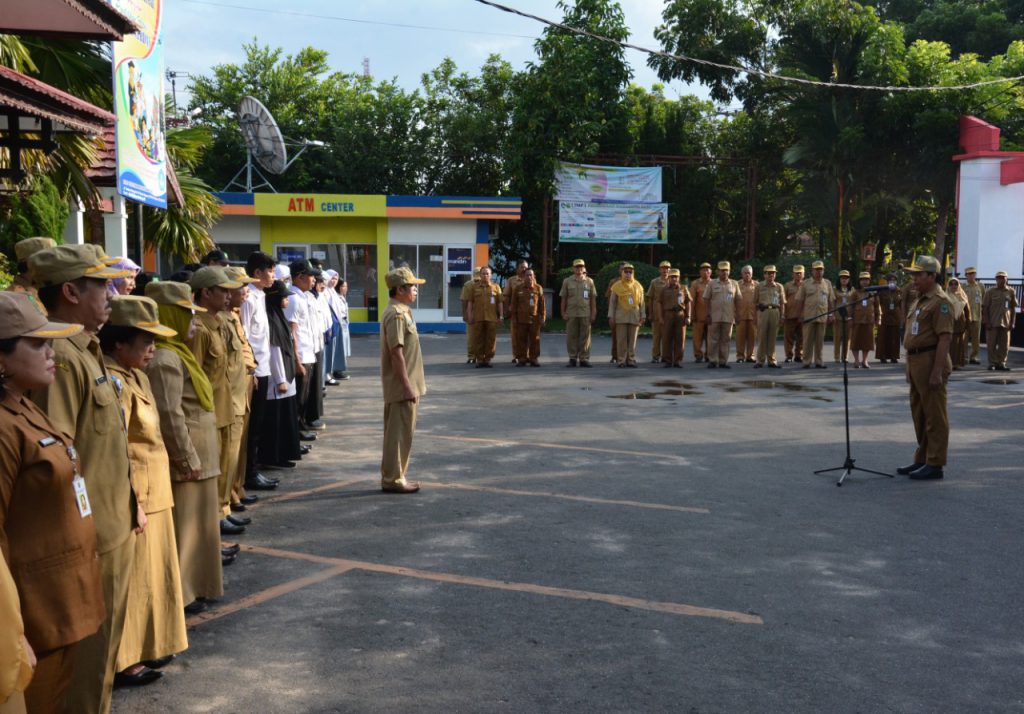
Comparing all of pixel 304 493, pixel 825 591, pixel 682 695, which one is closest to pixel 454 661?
pixel 682 695

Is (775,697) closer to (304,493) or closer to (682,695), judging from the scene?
(682,695)

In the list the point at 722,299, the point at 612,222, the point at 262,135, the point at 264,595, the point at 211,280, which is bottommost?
the point at 264,595

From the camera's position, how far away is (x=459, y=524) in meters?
7.22

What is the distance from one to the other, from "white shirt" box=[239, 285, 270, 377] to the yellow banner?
21081 mm

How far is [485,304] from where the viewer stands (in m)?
19.2

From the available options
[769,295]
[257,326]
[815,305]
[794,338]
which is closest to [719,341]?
[769,295]

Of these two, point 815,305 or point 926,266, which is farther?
point 815,305

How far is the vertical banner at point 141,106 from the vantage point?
944 centimetres

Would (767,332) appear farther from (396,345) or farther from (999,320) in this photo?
(396,345)

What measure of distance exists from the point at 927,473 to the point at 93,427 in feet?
24.6

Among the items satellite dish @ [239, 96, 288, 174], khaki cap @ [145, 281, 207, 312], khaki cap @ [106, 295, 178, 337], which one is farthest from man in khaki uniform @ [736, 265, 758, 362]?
khaki cap @ [106, 295, 178, 337]

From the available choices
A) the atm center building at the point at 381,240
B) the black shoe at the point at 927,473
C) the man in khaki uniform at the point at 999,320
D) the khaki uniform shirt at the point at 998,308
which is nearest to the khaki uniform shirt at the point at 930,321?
the black shoe at the point at 927,473

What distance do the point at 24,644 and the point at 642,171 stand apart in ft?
101

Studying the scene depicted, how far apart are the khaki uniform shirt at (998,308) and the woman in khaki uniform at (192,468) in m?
17.7
